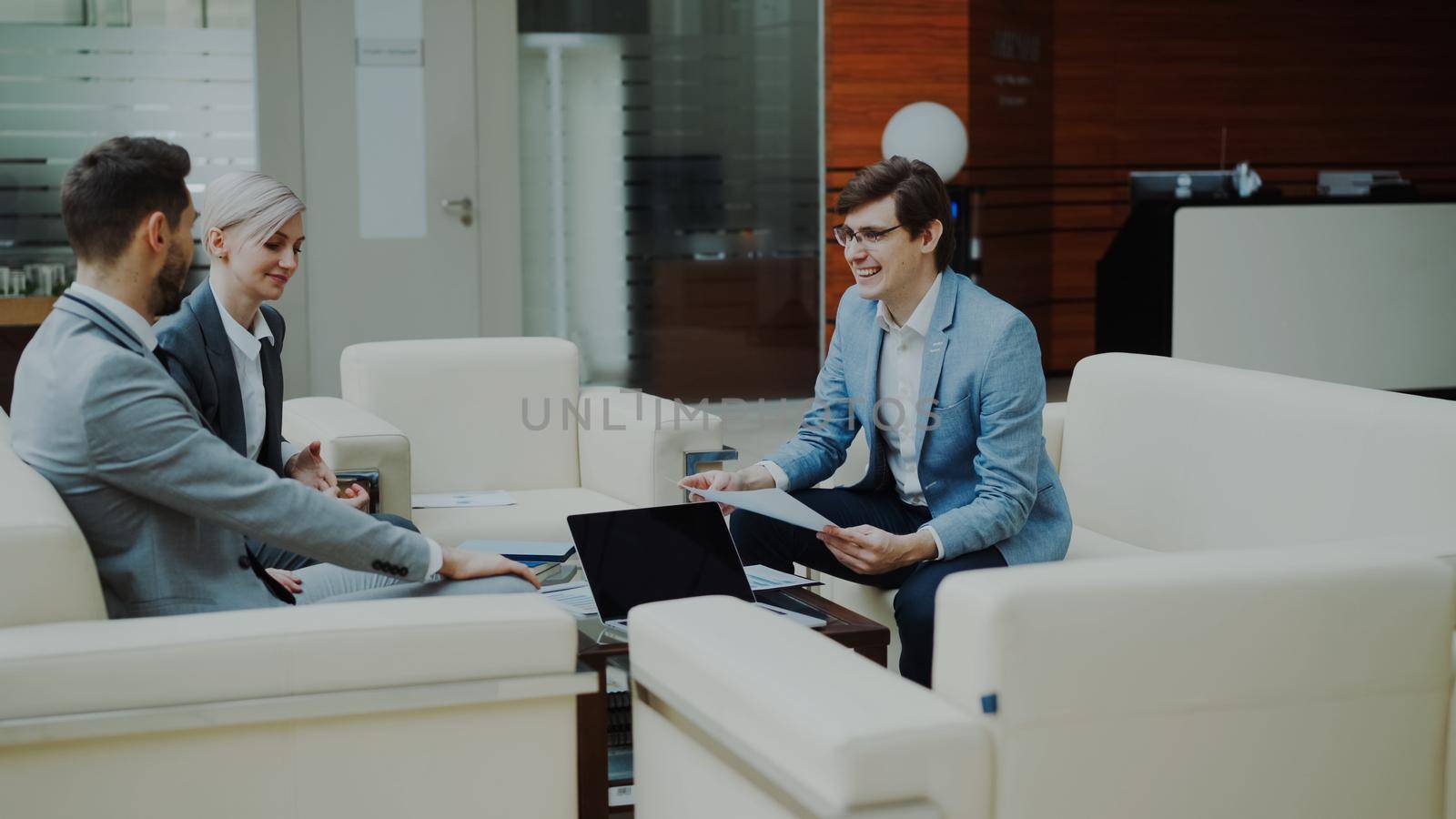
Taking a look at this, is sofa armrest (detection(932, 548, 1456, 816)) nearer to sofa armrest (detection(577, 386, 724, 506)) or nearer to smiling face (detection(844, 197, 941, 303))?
smiling face (detection(844, 197, 941, 303))

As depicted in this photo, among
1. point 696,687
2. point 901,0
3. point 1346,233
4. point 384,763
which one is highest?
point 901,0

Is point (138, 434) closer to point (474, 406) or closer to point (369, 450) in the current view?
point (369, 450)

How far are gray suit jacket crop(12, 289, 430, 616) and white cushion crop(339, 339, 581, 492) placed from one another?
1981 mm

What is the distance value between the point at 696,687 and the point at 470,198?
19.9ft

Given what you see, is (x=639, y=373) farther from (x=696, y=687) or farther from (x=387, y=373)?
(x=696, y=687)

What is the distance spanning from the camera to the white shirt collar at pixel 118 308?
7.13 feet

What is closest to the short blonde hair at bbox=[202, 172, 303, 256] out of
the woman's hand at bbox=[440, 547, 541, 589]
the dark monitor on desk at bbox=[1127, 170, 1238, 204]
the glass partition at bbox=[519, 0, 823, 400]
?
the woman's hand at bbox=[440, 547, 541, 589]

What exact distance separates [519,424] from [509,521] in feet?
1.68

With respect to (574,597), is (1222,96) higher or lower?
higher

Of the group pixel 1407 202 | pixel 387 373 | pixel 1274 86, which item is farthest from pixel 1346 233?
pixel 387 373

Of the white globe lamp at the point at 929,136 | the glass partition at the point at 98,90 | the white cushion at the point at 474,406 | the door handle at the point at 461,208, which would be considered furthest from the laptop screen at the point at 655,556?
the glass partition at the point at 98,90

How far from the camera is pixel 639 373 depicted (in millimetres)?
8219

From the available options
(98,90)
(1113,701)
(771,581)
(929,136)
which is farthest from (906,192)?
(98,90)

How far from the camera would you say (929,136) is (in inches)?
299
